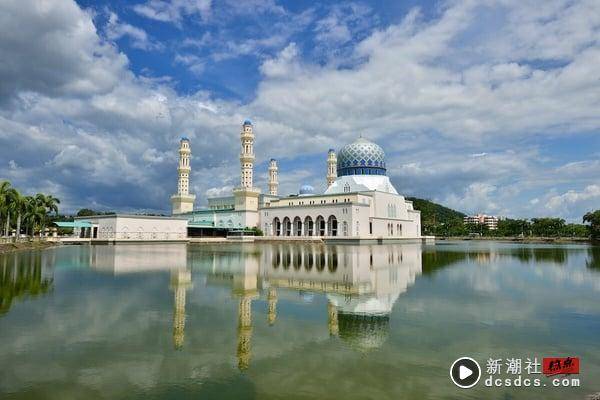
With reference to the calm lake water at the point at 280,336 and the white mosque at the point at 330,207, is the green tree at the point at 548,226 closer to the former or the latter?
the white mosque at the point at 330,207

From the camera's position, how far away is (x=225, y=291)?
47.4 feet

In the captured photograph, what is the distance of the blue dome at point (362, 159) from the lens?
240ft

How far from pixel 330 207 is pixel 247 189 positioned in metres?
17.4

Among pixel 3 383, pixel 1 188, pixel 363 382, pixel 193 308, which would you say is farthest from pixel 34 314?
pixel 1 188

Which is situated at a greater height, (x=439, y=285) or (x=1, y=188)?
(x=1, y=188)

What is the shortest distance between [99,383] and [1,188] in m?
38.4

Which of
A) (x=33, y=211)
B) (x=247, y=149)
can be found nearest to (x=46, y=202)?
(x=33, y=211)

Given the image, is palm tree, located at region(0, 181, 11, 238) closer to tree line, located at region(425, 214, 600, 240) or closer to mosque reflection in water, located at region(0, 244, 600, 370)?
mosque reflection in water, located at region(0, 244, 600, 370)

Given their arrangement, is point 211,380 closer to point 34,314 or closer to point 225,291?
point 34,314

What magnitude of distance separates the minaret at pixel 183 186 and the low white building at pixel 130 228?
1729 cm

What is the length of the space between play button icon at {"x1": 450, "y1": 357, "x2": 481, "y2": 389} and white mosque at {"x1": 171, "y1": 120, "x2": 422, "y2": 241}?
56.9 metres

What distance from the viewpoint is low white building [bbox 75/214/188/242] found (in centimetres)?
5966

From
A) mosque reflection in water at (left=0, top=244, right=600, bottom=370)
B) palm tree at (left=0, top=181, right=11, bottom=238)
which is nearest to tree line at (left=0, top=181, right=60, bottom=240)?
palm tree at (left=0, top=181, right=11, bottom=238)
